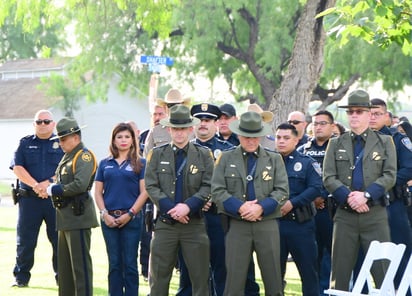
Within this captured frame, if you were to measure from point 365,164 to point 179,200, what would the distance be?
5.76ft

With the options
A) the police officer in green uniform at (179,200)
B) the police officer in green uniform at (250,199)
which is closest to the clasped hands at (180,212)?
the police officer in green uniform at (179,200)

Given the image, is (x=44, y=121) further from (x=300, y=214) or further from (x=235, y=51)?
(x=235, y=51)

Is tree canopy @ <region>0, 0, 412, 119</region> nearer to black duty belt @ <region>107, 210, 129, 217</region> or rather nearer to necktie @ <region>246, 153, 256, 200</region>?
black duty belt @ <region>107, 210, 129, 217</region>

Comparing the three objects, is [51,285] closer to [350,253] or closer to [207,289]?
[207,289]

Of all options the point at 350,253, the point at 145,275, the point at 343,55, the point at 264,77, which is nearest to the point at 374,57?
the point at 343,55

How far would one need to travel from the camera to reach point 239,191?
8312mm

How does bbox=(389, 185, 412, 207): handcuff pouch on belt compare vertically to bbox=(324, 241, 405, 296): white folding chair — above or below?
above

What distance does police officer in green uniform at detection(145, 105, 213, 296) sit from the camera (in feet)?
27.9

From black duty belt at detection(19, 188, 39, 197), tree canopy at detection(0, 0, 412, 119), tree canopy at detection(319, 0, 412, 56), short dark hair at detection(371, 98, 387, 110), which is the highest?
tree canopy at detection(0, 0, 412, 119)

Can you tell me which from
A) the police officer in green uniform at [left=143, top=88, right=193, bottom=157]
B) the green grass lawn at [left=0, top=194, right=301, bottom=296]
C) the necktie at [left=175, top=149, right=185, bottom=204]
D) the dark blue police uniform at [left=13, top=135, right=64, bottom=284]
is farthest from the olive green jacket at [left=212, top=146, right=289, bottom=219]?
the dark blue police uniform at [left=13, top=135, right=64, bottom=284]

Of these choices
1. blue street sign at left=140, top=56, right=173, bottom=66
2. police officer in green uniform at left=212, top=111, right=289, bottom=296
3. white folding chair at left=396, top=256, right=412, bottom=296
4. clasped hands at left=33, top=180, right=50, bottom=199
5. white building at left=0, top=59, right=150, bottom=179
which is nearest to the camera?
white folding chair at left=396, top=256, right=412, bottom=296

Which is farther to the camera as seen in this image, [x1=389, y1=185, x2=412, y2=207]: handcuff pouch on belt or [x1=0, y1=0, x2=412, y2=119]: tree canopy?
[x1=0, y1=0, x2=412, y2=119]: tree canopy

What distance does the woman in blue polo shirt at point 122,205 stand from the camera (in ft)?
29.8

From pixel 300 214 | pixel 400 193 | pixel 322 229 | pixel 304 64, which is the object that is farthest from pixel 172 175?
pixel 304 64
